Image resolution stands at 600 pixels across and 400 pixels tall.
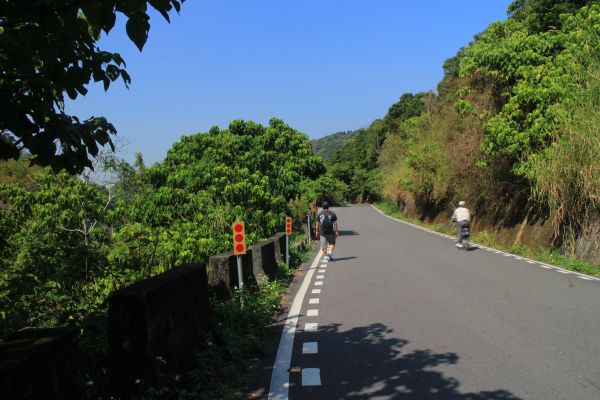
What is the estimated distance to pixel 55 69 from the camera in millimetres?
3607

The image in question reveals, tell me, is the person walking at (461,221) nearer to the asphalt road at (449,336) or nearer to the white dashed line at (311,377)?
Answer: the asphalt road at (449,336)

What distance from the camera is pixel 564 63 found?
1717cm

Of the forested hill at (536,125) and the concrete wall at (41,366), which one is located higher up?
the forested hill at (536,125)

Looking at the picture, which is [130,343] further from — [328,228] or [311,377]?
[328,228]

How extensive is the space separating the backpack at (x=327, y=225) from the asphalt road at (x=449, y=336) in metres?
3.57

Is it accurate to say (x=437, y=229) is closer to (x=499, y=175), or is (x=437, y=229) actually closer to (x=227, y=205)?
(x=499, y=175)

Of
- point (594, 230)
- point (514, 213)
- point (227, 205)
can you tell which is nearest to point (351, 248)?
point (227, 205)

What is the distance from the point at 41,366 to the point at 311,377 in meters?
3.11

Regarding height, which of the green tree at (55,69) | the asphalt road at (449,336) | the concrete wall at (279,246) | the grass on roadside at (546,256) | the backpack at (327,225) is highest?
the green tree at (55,69)

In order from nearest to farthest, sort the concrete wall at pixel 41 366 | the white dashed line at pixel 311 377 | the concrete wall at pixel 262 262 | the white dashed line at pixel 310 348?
the concrete wall at pixel 41 366
the white dashed line at pixel 311 377
the white dashed line at pixel 310 348
the concrete wall at pixel 262 262

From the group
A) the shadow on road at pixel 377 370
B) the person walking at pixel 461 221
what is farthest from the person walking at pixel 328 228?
the shadow on road at pixel 377 370

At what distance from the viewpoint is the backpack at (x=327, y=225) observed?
1658 cm

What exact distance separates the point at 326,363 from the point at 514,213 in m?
18.6

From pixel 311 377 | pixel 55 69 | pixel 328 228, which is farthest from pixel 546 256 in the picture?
pixel 55 69
